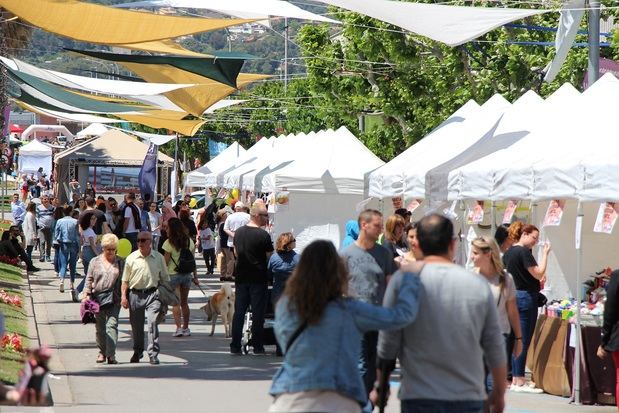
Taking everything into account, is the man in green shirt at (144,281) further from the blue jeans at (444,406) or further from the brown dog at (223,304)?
the blue jeans at (444,406)

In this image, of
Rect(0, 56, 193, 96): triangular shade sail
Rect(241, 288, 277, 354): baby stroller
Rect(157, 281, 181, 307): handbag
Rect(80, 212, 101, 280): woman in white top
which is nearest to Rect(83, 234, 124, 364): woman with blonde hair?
Rect(157, 281, 181, 307): handbag

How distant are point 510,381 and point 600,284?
143 cm

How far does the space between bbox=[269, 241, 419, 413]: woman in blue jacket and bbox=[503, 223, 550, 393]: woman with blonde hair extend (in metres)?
7.10

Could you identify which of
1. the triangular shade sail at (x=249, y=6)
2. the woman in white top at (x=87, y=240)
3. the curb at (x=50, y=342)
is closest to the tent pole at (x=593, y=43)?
the triangular shade sail at (x=249, y=6)

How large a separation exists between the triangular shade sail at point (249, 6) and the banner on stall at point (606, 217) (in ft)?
17.7

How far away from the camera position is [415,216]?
77.4 ft

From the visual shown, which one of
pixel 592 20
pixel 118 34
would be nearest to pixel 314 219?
pixel 592 20

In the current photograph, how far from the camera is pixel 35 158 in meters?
87.8

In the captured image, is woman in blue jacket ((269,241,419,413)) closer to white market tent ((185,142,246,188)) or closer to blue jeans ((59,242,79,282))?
blue jeans ((59,242,79,282))

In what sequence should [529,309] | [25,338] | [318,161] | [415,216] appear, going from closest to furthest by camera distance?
[529,309], [25,338], [415,216], [318,161]

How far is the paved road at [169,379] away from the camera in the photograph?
518 inches

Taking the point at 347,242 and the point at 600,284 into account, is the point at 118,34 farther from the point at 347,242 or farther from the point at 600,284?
the point at 600,284

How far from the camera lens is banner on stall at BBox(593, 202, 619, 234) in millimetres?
13617

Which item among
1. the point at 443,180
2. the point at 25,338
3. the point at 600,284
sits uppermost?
the point at 443,180
